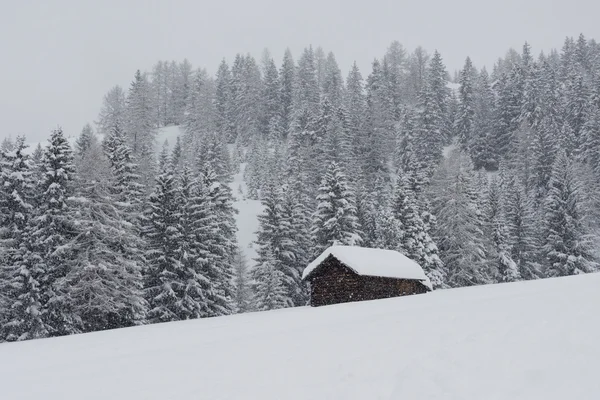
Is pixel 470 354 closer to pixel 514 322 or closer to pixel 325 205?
pixel 514 322

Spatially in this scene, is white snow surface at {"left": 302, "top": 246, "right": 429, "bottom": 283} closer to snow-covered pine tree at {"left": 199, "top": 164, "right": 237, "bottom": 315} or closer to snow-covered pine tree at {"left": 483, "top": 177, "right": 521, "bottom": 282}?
snow-covered pine tree at {"left": 199, "top": 164, "right": 237, "bottom": 315}

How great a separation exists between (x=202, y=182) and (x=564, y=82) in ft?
295

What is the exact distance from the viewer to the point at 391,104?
98688mm

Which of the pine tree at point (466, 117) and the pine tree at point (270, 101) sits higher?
the pine tree at point (270, 101)

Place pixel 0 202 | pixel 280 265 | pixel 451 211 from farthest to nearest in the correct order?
pixel 451 211, pixel 280 265, pixel 0 202

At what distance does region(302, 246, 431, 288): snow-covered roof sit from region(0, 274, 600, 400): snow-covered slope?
1689 centimetres

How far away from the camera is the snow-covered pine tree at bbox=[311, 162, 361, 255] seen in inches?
1655

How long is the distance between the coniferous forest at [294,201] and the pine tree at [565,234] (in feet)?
0.49

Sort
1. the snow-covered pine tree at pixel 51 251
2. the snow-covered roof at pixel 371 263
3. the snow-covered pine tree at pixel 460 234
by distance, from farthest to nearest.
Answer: the snow-covered pine tree at pixel 460 234
the snow-covered roof at pixel 371 263
the snow-covered pine tree at pixel 51 251

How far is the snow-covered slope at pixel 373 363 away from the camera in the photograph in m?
6.71

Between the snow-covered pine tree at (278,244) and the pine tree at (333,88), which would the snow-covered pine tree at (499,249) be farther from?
the pine tree at (333,88)

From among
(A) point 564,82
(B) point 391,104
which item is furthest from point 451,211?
(A) point 564,82

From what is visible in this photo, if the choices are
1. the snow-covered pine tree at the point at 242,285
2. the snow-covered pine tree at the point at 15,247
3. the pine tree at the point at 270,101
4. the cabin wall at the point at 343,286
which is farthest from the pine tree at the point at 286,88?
the cabin wall at the point at 343,286

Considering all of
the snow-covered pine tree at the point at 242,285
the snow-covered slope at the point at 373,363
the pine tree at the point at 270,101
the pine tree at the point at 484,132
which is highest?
the pine tree at the point at 270,101
